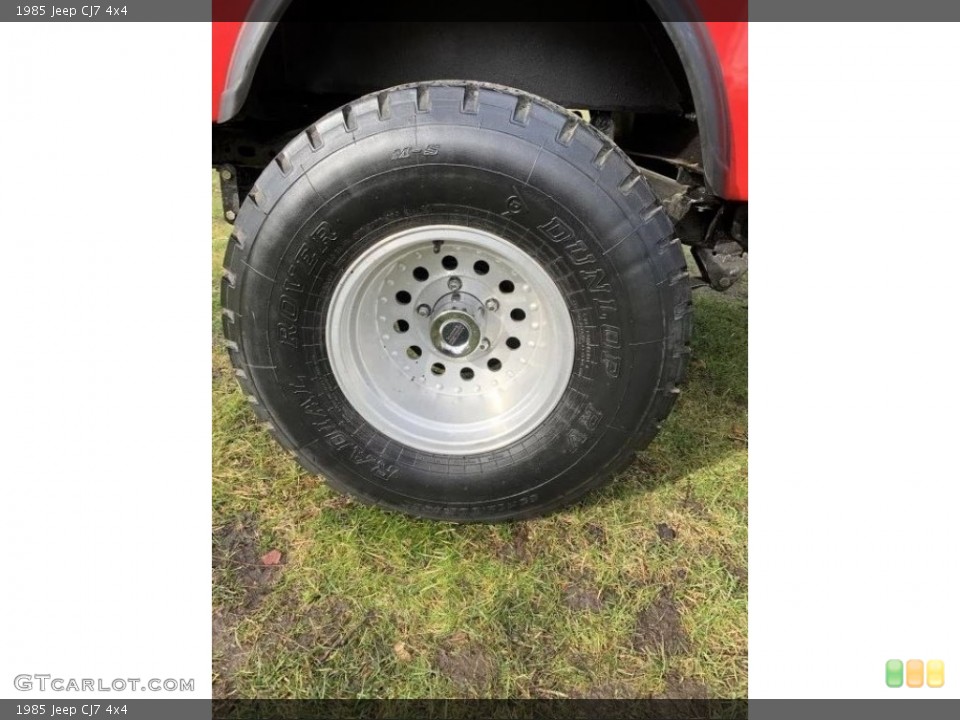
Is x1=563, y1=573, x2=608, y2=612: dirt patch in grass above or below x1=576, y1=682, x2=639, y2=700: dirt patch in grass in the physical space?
above

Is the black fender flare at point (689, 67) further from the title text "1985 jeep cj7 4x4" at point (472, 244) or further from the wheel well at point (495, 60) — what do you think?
the wheel well at point (495, 60)

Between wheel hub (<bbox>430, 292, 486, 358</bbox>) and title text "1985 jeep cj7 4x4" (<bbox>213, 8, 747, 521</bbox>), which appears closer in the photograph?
title text "1985 jeep cj7 4x4" (<bbox>213, 8, 747, 521</bbox>)

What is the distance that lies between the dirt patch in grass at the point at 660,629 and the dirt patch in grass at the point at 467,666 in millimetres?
387

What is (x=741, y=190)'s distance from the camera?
5.14 feet

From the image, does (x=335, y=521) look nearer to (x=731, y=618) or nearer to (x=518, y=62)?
(x=731, y=618)

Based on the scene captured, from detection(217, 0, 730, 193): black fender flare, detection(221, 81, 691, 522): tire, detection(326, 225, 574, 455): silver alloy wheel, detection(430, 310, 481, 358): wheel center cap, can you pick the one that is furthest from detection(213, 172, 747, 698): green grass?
detection(217, 0, 730, 193): black fender flare

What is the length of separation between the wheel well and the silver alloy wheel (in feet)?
2.02

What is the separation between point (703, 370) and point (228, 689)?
2.11 metres

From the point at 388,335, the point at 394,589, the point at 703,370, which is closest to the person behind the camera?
the point at 394,589

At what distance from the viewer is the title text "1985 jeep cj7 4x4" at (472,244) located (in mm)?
1528

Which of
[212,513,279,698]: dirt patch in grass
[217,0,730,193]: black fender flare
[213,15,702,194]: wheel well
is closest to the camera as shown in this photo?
[217,0,730,193]: black fender flare

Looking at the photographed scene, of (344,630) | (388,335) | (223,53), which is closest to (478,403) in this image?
(388,335)

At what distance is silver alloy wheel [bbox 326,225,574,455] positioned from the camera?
1719mm

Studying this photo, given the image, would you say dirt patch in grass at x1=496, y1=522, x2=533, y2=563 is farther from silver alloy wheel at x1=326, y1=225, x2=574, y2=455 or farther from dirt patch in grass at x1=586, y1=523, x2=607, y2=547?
silver alloy wheel at x1=326, y1=225, x2=574, y2=455
